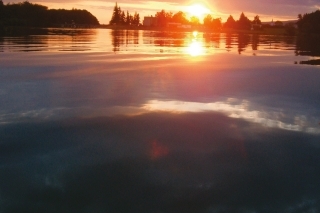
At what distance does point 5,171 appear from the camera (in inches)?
221

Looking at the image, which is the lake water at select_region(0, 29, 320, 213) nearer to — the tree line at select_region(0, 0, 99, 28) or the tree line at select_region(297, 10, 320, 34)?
the tree line at select_region(297, 10, 320, 34)

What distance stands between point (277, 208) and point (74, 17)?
18673 cm

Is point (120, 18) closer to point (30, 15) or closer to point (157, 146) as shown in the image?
point (30, 15)

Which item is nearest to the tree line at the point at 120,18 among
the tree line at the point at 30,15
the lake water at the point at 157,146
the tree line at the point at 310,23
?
the tree line at the point at 30,15

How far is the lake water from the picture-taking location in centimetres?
493

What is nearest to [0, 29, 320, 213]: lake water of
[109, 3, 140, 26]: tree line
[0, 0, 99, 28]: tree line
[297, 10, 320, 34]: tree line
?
[297, 10, 320, 34]: tree line

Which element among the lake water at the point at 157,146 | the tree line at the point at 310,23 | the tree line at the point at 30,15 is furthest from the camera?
the tree line at the point at 30,15

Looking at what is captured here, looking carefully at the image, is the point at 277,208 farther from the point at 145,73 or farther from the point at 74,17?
the point at 74,17

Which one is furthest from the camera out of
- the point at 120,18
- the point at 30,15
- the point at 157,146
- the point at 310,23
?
the point at 120,18

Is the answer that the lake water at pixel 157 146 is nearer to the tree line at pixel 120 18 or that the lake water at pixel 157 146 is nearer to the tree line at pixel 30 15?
the tree line at pixel 30 15

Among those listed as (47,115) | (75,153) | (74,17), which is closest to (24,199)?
(75,153)

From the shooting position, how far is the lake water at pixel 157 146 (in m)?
4.93

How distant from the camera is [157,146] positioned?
6.85 m

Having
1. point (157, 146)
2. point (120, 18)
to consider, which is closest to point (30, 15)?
point (120, 18)
